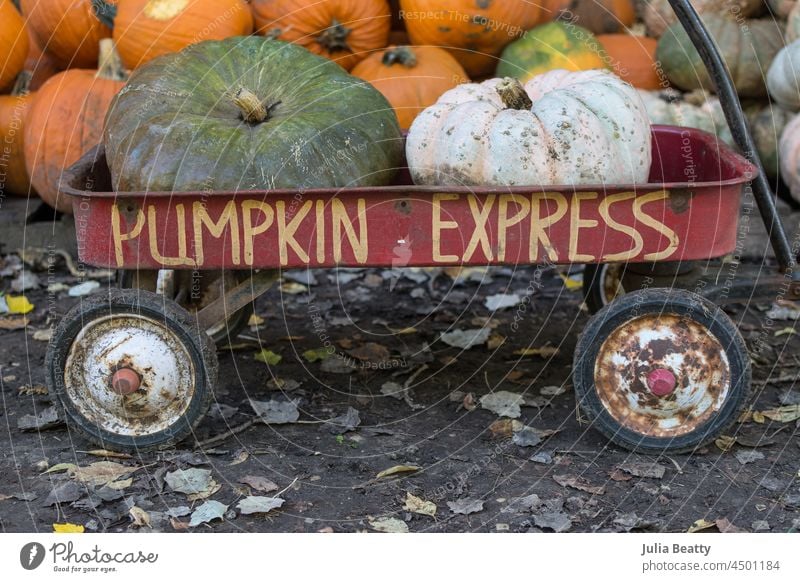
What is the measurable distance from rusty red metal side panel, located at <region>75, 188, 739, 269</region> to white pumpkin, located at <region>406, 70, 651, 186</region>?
18cm

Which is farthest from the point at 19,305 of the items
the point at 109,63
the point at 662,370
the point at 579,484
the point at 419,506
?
the point at 662,370

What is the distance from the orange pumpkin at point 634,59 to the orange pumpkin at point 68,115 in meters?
2.55

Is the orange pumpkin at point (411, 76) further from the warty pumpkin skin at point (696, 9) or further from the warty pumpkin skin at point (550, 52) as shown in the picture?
the warty pumpkin skin at point (696, 9)

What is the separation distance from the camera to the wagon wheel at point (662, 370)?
3.37 metres

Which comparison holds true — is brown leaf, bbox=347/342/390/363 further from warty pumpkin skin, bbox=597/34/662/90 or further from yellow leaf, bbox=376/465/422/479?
warty pumpkin skin, bbox=597/34/662/90

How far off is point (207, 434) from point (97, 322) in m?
0.57

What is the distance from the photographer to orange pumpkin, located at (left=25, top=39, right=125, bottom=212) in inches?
206

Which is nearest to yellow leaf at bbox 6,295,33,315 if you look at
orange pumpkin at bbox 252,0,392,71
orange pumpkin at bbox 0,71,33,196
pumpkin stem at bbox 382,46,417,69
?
orange pumpkin at bbox 0,71,33,196

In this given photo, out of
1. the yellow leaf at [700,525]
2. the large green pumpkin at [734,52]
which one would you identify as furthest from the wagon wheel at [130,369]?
the large green pumpkin at [734,52]

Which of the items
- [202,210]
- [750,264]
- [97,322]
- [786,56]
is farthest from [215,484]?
[786,56]

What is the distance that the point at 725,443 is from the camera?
3600 mm

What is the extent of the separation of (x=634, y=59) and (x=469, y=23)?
1.00 meters

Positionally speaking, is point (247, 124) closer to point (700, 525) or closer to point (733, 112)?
point (733, 112)
